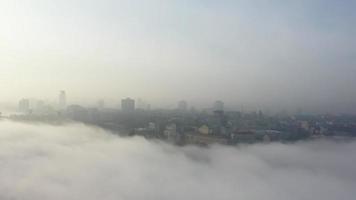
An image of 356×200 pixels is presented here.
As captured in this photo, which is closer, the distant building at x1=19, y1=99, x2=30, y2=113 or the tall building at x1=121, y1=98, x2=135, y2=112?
the distant building at x1=19, y1=99, x2=30, y2=113

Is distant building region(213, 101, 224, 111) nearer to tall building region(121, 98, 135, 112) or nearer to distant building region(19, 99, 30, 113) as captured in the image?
tall building region(121, 98, 135, 112)

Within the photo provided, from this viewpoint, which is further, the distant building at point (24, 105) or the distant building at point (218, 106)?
the distant building at point (218, 106)

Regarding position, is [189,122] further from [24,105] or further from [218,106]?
[24,105]

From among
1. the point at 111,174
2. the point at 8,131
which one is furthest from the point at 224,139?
the point at 8,131

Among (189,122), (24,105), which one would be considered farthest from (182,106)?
(24,105)

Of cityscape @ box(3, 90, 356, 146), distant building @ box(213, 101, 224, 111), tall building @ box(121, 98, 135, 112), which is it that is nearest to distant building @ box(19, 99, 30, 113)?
cityscape @ box(3, 90, 356, 146)

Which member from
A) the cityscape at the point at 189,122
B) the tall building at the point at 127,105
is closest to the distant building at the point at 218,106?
the cityscape at the point at 189,122

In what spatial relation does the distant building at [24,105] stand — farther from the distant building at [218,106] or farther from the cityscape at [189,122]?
the distant building at [218,106]
